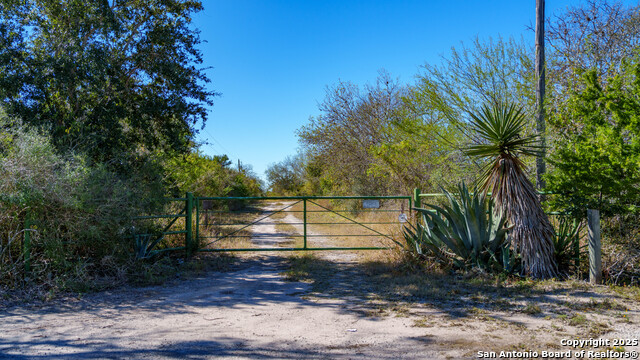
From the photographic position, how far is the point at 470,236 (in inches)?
305

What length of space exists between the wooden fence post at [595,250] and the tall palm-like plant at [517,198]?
630 millimetres

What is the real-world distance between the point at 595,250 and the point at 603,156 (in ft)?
5.36

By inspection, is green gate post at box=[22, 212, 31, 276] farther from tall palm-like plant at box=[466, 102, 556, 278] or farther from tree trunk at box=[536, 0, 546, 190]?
tree trunk at box=[536, 0, 546, 190]

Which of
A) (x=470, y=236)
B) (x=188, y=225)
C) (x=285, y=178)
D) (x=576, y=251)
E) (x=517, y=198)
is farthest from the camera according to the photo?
(x=285, y=178)

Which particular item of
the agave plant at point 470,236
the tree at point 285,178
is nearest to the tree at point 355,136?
the agave plant at point 470,236

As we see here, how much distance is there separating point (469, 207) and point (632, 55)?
8.54m

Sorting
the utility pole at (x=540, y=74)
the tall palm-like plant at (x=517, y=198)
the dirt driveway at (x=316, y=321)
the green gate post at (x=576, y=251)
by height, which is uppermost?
the utility pole at (x=540, y=74)

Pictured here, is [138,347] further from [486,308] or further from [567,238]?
[567,238]

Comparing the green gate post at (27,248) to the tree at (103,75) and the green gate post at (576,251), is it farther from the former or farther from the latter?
the green gate post at (576,251)

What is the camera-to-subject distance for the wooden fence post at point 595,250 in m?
6.68

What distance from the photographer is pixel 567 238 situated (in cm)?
752

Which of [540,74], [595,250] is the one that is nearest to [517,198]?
[595,250]

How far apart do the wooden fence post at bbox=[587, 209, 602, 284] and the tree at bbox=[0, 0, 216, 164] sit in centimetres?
1007

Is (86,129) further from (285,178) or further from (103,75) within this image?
(285,178)
